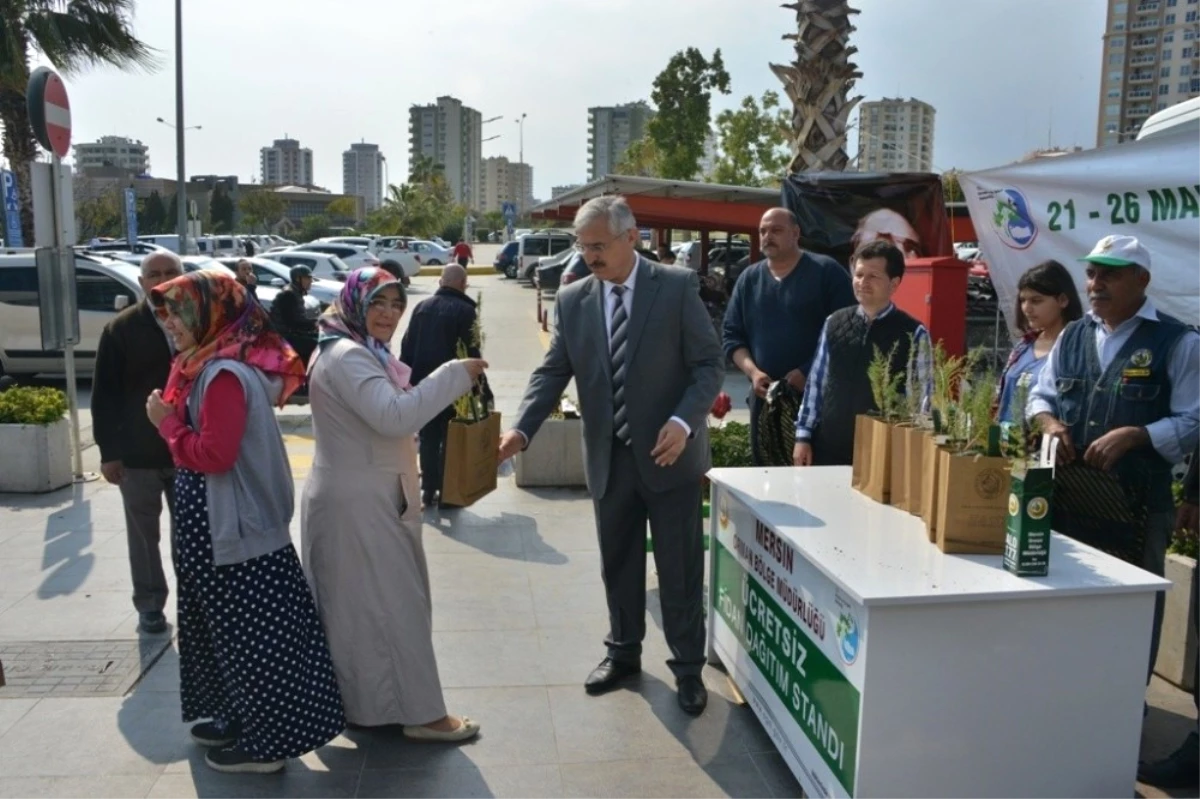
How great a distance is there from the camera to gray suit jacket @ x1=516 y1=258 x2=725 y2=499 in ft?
13.2

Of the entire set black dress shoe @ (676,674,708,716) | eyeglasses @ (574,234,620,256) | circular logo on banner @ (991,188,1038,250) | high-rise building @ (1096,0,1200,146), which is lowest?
black dress shoe @ (676,674,708,716)

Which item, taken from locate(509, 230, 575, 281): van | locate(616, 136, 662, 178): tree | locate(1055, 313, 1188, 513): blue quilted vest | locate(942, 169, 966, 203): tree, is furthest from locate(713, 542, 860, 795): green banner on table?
locate(616, 136, 662, 178): tree

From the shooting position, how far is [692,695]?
13.6ft

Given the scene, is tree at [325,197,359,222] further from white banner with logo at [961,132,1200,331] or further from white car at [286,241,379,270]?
white banner with logo at [961,132,1200,331]

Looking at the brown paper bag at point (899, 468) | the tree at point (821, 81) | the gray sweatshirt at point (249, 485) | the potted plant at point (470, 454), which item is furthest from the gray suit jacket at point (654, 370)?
the tree at point (821, 81)

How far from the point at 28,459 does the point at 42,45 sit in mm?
13304

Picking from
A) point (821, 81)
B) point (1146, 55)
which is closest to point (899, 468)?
point (821, 81)

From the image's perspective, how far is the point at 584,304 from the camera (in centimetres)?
422

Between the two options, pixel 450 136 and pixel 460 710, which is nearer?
pixel 460 710

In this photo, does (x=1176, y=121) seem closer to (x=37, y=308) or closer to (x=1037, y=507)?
(x=1037, y=507)

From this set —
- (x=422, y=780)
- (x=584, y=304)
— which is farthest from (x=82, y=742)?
(x=584, y=304)

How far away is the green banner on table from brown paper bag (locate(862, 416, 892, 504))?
0.56 meters

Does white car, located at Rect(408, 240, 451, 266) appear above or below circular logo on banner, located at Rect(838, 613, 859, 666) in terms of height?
above

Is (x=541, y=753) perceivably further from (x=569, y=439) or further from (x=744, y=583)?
(x=569, y=439)
